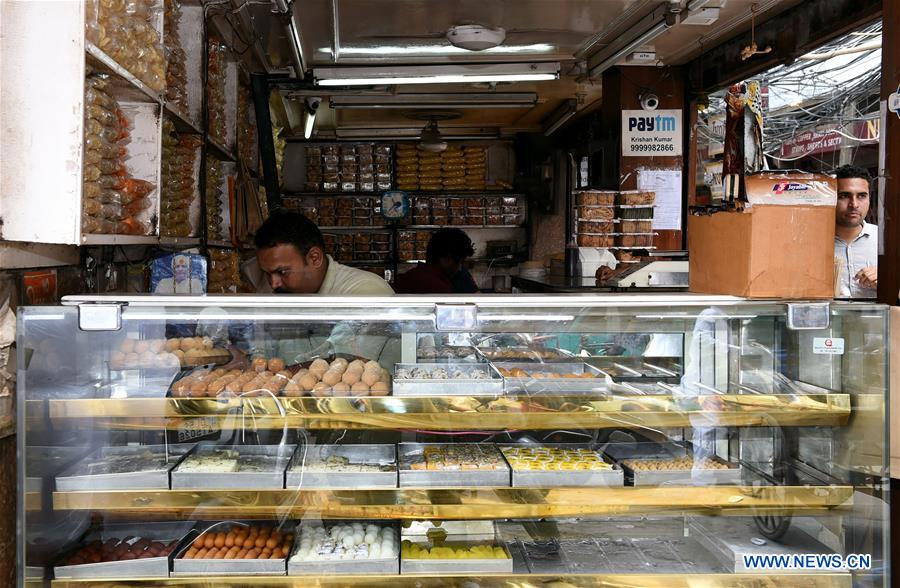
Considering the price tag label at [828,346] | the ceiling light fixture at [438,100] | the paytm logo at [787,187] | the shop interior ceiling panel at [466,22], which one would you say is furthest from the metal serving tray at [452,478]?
the ceiling light fixture at [438,100]

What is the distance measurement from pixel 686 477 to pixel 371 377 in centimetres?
97

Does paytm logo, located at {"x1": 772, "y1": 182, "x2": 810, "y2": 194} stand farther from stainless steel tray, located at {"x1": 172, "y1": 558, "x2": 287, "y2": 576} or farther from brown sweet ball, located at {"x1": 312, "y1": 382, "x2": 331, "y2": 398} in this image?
stainless steel tray, located at {"x1": 172, "y1": 558, "x2": 287, "y2": 576}

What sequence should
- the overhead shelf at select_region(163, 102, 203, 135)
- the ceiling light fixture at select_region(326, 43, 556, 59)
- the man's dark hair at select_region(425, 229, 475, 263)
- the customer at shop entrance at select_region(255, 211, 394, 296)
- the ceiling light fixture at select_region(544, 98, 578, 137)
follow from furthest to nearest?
1. the ceiling light fixture at select_region(544, 98, 578, 137)
2. the man's dark hair at select_region(425, 229, 475, 263)
3. the ceiling light fixture at select_region(326, 43, 556, 59)
4. the customer at shop entrance at select_region(255, 211, 394, 296)
5. the overhead shelf at select_region(163, 102, 203, 135)

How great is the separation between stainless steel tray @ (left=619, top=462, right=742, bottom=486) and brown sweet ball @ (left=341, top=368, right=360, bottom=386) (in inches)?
32.4

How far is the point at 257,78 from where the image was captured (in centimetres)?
538

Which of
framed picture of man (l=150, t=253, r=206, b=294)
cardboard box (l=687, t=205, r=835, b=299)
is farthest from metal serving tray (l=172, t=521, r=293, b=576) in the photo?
framed picture of man (l=150, t=253, r=206, b=294)

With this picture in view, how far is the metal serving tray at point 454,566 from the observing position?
2.14m

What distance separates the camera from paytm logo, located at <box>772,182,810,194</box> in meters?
2.12

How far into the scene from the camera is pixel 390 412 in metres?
2.06

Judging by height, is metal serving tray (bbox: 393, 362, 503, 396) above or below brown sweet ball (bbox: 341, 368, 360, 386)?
below

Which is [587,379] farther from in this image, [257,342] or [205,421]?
[205,421]

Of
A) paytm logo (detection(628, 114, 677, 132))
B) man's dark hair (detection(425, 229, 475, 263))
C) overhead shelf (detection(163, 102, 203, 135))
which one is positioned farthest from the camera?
paytm logo (detection(628, 114, 677, 132))

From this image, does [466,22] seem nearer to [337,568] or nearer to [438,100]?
[438,100]

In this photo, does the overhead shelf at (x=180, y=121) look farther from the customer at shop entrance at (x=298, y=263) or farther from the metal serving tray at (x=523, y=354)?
the metal serving tray at (x=523, y=354)
